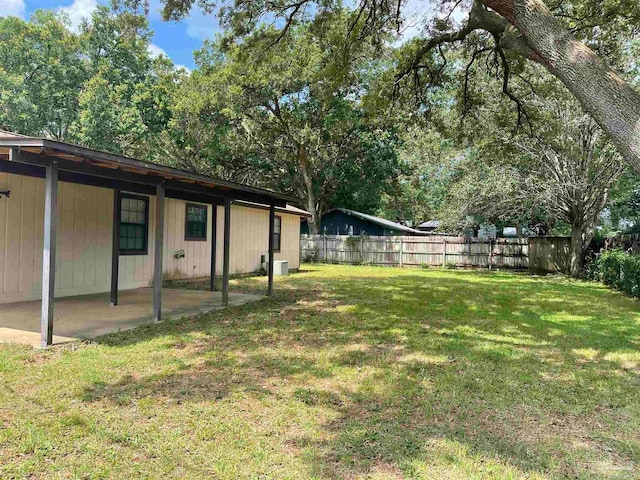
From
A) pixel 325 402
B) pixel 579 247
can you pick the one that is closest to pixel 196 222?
pixel 325 402

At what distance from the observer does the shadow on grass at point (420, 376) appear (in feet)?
9.20

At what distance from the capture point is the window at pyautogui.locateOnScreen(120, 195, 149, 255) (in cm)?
895

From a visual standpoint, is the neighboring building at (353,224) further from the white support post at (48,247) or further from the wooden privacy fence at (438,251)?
the white support post at (48,247)

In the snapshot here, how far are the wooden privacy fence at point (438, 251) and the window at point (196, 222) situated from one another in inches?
393

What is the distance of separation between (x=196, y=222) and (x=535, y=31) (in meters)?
9.20

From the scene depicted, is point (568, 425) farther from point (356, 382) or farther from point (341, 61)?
point (341, 61)

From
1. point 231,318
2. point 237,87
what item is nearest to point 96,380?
point 231,318

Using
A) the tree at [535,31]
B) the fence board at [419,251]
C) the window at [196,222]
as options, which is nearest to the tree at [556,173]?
the fence board at [419,251]

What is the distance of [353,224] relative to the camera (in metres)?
24.9

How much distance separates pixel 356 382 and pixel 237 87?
17.2 m

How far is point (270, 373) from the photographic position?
13.7ft

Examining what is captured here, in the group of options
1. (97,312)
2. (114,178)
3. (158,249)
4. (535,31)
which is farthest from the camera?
(97,312)

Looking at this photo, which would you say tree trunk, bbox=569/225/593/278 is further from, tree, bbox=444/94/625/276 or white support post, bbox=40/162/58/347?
white support post, bbox=40/162/58/347

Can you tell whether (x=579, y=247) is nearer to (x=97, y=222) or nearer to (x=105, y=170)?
(x=97, y=222)
